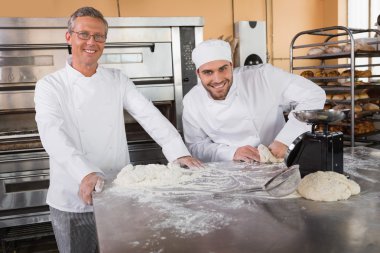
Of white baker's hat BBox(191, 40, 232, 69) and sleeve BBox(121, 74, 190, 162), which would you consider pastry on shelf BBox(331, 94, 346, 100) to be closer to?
white baker's hat BBox(191, 40, 232, 69)

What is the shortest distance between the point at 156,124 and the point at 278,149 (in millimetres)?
621

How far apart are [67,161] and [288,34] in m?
4.67

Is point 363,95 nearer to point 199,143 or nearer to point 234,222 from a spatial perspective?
point 199,143

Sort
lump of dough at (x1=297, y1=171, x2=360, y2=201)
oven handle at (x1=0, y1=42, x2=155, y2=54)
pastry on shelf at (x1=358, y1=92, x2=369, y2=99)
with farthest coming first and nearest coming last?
pastry on shelf at (x1=358, y1=92, x2=369, y2=99) < oven handle at (x1=0, y1=42, x2=155, y2=54) < lump of dough at (x1=297, y1=171, x2=360, y2=201)

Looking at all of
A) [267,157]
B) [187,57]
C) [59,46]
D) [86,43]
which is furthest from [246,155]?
[59,46]

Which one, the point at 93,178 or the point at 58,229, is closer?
the point at 93,178

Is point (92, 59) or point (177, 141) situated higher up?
point (92, 59)

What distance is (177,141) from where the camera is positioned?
68.4 inches

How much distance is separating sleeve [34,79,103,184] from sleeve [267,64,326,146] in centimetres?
103

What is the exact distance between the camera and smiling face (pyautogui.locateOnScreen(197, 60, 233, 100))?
1.82 metres

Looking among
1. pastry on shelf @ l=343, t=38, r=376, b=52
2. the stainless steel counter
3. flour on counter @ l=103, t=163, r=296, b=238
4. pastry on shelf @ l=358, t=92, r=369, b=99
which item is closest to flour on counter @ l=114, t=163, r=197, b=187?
flour on counter @ l=103, t=163, r=296, b=238

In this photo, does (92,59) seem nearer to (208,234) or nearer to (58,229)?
(58,229)

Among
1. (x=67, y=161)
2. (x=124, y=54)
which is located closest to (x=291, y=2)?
(x=124, y=54)

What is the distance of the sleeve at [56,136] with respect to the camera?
4.64 ft
